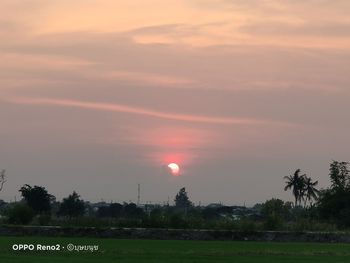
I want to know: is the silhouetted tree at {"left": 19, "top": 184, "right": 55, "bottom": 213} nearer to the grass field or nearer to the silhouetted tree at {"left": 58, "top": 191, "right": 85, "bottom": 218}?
the silhouetted tree at {"left": 58, "top": 191, "right": 85, "bottom": 218}

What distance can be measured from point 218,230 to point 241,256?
52.4 ft

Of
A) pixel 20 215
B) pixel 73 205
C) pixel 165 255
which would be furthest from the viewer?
pixel 73 205

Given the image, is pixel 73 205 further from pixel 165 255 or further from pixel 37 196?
pixel 165 255

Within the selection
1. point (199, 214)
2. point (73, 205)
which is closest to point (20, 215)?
point (199, 214)

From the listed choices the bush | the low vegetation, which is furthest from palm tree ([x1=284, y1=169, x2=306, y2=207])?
the bush

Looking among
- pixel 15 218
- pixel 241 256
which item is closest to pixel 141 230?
pixel 15 218

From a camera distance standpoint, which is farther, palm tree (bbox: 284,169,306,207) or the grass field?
palm tree (bbox: 284,169,306,207)

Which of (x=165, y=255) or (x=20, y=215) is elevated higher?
(x=20, y=215)

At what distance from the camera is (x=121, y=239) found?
43781 mm

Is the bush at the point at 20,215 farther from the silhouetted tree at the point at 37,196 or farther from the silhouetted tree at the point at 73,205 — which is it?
the silhouetted tree at the point at 73,205

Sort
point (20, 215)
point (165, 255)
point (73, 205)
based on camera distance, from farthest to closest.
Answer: point (73, 205)
point (20, 215)
point (165, 255)

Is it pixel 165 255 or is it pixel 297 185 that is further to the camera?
pixel 297 185

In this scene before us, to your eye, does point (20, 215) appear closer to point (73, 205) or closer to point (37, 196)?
point (37, 196)

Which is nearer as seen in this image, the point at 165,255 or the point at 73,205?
the point at 165,255
